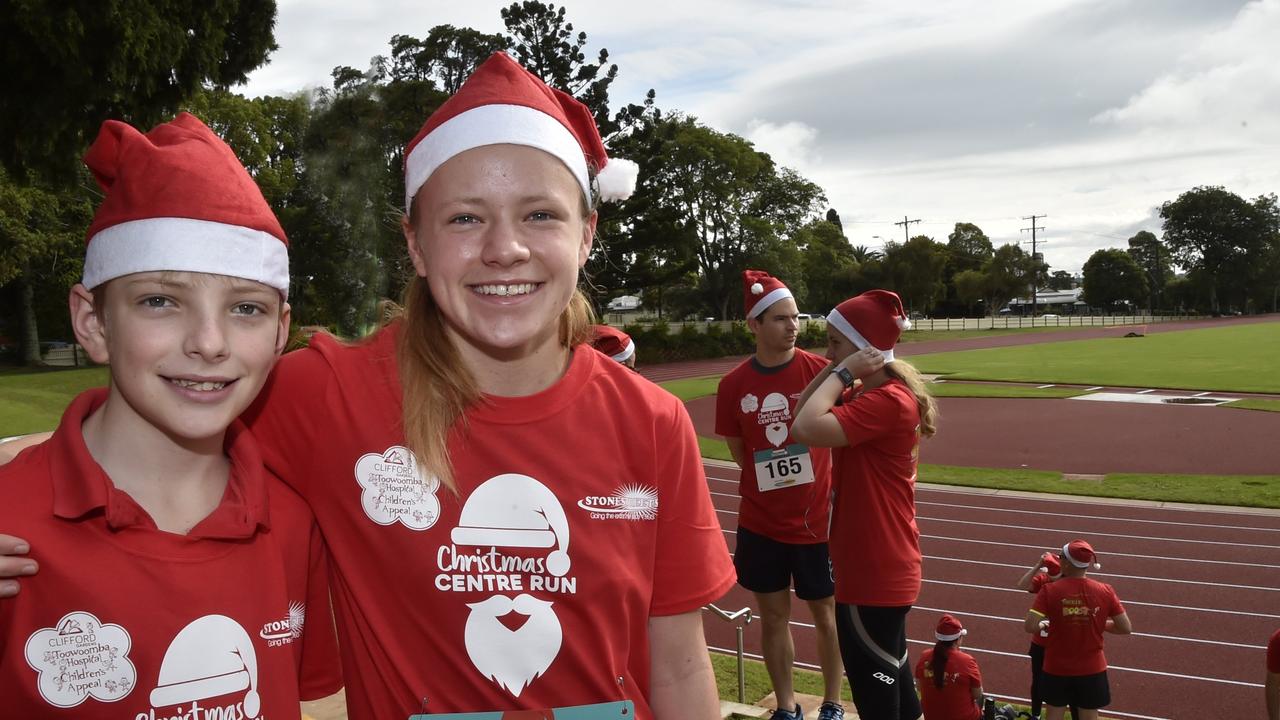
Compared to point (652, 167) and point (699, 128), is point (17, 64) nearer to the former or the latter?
point (652, 167)

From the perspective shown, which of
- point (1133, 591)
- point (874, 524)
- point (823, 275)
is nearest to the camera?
point (874, 524)

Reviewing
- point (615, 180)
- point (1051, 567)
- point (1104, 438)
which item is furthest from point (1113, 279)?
point (615, 180)

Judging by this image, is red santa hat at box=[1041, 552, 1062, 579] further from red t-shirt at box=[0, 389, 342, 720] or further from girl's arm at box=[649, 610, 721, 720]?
red t-shirt at box=[0, 389, 342, 720]

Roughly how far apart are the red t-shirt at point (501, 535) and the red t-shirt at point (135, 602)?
13 cm

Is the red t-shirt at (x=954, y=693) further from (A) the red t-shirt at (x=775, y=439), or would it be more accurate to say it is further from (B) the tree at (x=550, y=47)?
(B) the tree at (x=550, y=47)

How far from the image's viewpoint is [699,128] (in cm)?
5028

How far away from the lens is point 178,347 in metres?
1.63

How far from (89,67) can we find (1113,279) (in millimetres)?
88823

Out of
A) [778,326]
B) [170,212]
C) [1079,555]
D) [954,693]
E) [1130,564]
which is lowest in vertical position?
[1130,564]

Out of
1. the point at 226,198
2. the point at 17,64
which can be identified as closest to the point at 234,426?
the point at 226,198

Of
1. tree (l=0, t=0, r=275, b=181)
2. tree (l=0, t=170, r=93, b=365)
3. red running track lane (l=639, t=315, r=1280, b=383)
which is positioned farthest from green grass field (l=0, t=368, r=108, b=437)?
red running track lane (l=639, t=315, r=1280, b=383)

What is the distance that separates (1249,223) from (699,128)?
2543 inches

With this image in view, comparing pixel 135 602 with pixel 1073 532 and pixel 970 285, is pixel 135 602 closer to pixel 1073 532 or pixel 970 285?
pixel 1073 532

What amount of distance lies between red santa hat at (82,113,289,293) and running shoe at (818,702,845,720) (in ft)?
A: 14.1
